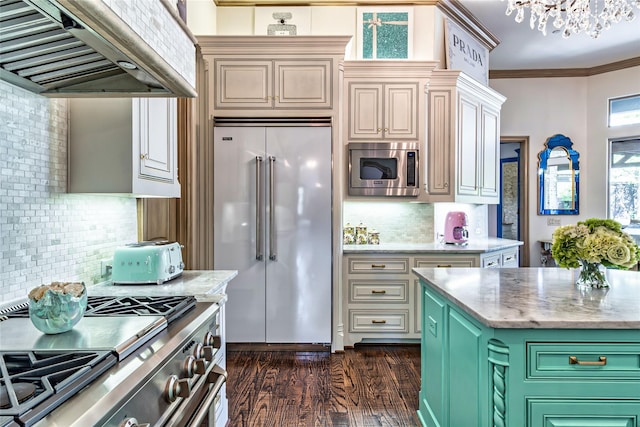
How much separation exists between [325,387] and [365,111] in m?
2.40

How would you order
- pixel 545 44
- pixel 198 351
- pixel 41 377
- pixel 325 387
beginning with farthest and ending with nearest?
pixel 545 44, pixel 325 387, pixel 198 351, pixel 41 377

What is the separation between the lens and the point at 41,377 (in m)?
0.79

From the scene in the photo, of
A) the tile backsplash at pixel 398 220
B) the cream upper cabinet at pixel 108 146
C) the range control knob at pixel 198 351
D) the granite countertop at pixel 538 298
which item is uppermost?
the cream upper cabinet at pixel 108 146

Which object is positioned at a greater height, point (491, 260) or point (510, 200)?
point (510, 200)

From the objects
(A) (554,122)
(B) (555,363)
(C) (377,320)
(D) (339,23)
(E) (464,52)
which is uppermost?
(D) (339,23)

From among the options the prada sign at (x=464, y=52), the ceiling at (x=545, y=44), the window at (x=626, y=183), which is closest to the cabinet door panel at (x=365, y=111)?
the prada sign at (x=464, y=52)

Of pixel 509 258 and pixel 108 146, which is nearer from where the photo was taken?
pixel 108 146

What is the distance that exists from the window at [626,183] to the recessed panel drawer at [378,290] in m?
3.73

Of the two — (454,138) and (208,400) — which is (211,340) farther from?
(454,138)

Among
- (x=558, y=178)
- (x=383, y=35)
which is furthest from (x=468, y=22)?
(x=558, y=178)

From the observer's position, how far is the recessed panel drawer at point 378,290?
11.5 ft

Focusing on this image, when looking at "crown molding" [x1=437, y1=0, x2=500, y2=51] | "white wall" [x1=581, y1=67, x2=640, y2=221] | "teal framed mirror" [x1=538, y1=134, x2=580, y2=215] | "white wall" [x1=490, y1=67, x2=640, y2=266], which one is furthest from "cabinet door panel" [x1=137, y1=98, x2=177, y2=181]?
"white wall" [x1=581, y1=67, x2=640, y2=221]

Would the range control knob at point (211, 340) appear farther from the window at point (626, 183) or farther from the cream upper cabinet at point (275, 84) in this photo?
the window at point (626, 183)

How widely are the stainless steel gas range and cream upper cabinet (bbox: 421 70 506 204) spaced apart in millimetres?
2880
